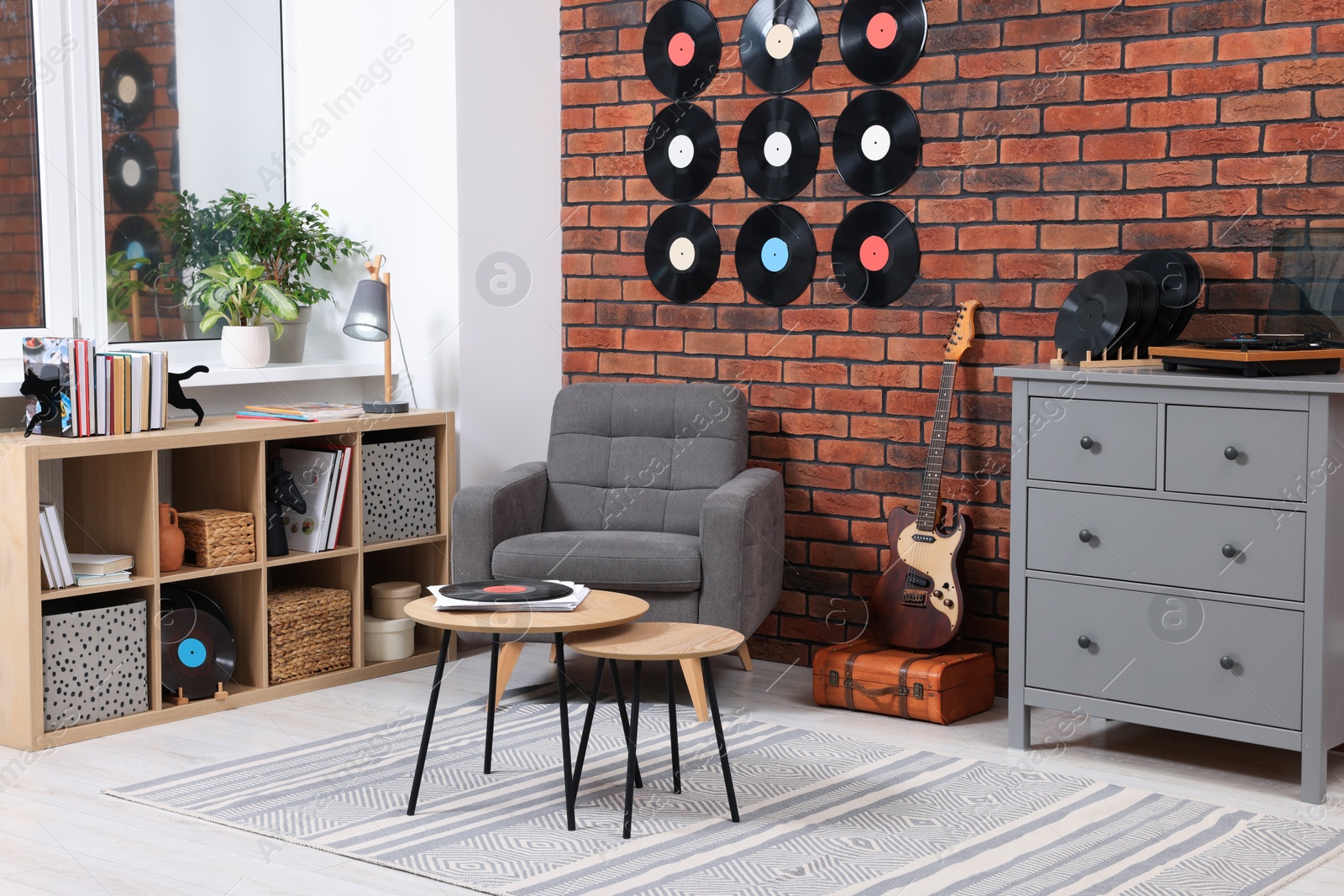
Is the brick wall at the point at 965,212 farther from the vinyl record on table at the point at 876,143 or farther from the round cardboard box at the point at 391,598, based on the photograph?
the round cardboard box at the point at 391,598

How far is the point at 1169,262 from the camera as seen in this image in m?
3.49

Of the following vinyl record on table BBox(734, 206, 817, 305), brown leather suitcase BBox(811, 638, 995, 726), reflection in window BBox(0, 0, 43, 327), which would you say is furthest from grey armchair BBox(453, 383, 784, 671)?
reflection in window BBox(0, 0, 43, 327)

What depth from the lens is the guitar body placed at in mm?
3689

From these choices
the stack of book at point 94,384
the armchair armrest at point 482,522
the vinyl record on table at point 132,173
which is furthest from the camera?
the vinyl record on table at point 132,173

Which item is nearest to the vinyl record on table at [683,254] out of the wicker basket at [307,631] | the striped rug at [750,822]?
the wicker basket at [307,631]

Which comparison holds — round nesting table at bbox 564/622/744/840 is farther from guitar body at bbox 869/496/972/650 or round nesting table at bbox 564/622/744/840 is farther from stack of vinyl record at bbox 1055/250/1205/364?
stack of vinyl record at bbox 1055/250/1205/364

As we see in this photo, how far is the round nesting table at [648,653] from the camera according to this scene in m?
2.74

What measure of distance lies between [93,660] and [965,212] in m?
2.51

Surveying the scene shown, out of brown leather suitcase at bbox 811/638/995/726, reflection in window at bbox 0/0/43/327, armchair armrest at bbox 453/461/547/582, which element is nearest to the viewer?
brown leather suitcase at bbox 811/638/995/726

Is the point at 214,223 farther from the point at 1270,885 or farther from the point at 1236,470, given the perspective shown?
the point at 1270,885

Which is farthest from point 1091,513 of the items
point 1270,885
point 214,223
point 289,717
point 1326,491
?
point 214,223

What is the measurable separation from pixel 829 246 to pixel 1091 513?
1227 millimetres

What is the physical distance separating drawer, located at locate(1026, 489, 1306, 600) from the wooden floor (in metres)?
0.45

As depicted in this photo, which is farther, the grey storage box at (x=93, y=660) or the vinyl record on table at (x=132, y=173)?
the vinyl record on table at (x=132, y=173)
